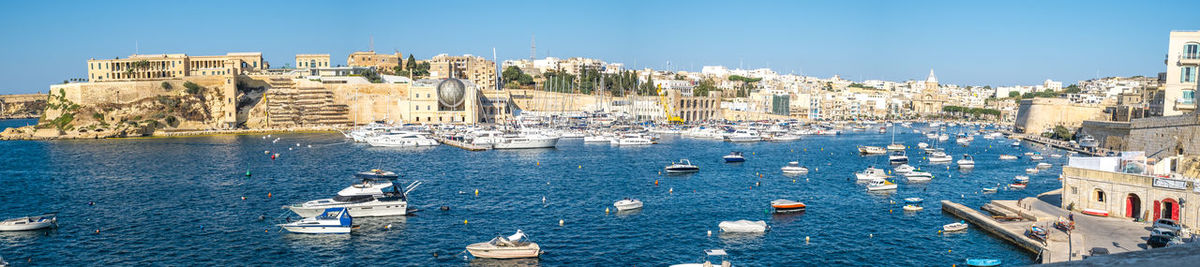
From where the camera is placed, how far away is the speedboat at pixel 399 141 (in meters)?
61.3

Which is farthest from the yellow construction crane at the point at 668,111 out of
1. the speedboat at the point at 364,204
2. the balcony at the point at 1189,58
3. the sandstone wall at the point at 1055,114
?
the speedboat at the point at 364,204

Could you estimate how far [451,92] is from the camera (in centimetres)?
8812

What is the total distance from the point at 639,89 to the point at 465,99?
4137 centimetres

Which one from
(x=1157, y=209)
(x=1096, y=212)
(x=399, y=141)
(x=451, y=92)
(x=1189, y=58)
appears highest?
(x=1189, y=58)

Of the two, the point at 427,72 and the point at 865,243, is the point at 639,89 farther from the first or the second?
the point at 865,243

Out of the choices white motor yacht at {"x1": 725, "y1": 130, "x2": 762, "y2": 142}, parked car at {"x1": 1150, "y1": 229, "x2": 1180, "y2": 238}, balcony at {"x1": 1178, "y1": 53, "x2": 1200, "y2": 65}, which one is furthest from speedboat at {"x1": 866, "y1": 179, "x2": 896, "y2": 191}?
white motor yacht at {"x1": 725, "y1": 130, "x2": 762, "y2": 142}

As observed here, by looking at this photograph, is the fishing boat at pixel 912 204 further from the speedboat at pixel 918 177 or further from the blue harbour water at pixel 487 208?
the speedboat at pixel 918 177

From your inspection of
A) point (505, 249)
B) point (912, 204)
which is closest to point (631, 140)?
point (912, 204)

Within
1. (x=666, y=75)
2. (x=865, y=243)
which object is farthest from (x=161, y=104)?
(x=666, y=75)

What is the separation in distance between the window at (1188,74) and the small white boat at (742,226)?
31.0 meters

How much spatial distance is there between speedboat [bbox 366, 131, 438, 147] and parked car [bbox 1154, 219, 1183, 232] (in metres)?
50.9

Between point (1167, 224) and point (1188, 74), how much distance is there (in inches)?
1051

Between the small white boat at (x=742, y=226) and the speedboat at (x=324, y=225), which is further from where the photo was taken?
the small white boat at (x=742, y=226)

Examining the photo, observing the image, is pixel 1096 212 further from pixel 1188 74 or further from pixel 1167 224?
pixel 1188 74
